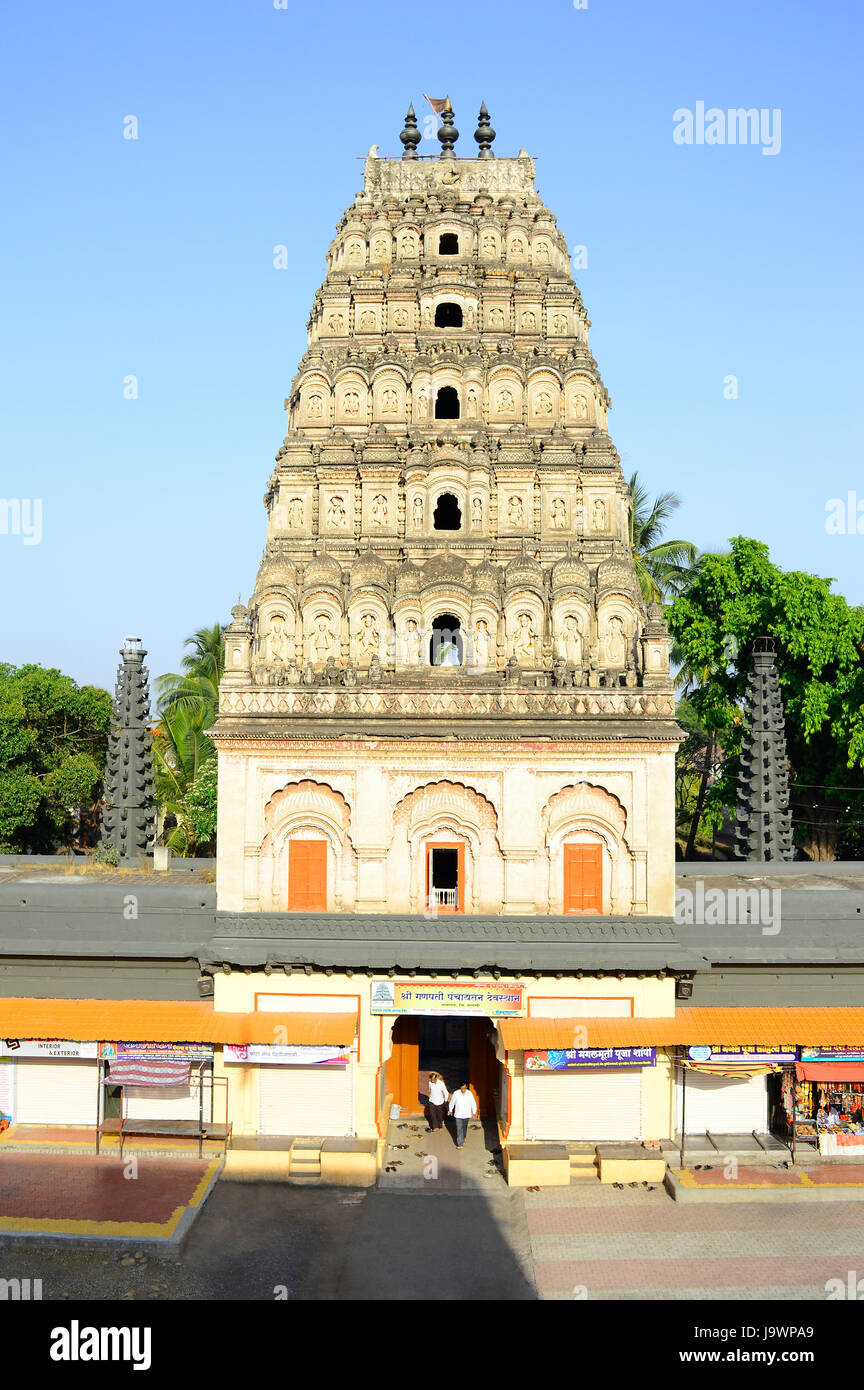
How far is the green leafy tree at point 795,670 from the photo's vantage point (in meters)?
41.5

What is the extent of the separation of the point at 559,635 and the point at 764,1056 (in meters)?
10.3

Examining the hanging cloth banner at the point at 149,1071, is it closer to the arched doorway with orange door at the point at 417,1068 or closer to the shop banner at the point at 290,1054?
the shop banner at the point at 290,1054

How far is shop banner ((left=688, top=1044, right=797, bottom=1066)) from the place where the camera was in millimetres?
22625

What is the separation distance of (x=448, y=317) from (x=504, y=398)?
131 inches

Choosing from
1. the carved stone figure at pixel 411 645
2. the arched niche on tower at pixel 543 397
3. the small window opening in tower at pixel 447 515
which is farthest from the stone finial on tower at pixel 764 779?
the carved stone figure at pixel 411 645

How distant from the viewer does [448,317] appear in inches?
1124

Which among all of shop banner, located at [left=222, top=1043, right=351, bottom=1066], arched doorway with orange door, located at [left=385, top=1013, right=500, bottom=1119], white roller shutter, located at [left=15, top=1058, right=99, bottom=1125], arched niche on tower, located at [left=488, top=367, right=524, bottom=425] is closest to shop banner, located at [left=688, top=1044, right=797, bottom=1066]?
arched doorway with orange door, located at [left=385, top=1013, right=500, bottom=1119]

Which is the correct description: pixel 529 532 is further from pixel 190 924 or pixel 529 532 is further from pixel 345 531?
pixel 190 924

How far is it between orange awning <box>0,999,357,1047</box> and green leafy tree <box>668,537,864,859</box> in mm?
25487

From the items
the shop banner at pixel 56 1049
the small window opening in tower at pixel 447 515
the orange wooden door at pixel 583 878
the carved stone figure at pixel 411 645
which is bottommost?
the shop banner at pixel 56 1049

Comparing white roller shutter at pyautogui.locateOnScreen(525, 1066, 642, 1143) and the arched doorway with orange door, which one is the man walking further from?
white roller shutter at pyautogui.locateOnScreen(525, 1066, 642, 1143)

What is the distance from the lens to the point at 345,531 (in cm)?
2644

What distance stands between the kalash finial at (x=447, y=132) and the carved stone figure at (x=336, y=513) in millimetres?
11897
